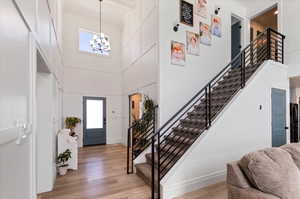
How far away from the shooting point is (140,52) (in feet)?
16.7

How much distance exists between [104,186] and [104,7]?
5.95 meters

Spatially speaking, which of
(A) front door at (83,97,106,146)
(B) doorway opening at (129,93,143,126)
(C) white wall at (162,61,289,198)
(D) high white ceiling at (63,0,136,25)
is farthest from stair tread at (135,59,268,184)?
(D) high white ceiling at (63,0,136,25)

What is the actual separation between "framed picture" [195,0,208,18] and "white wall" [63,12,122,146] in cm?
372

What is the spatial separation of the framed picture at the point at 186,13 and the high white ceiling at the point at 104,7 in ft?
6.94

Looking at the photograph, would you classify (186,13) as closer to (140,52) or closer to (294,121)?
(140,52)

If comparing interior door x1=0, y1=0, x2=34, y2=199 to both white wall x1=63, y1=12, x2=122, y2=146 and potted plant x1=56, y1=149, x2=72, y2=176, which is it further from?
white wall x1=63, y1=12, x2=122, y2=146

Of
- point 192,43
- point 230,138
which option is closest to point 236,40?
point 192,43

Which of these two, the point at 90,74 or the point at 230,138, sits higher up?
the point at 90,74

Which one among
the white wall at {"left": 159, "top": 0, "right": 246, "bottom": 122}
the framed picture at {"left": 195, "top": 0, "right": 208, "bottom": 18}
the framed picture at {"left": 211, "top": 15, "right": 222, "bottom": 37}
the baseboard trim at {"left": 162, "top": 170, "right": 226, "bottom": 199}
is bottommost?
the baseboard trim at {"left": 162, "top": 170, "right": 226, "bottom": 199}

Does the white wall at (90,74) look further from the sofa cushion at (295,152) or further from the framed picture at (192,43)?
the sofa cushion at (295,152)

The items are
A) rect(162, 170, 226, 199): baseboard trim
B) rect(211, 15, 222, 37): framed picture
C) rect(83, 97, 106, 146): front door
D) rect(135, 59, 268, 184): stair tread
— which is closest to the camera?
rect(162, 170, 226, 199): baseboard trim

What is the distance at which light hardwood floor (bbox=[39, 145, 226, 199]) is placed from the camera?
8.45 feet

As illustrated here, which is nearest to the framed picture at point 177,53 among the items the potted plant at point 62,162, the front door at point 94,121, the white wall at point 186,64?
the white wall at point 186,64

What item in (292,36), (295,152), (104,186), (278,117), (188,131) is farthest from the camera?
(292,36)
